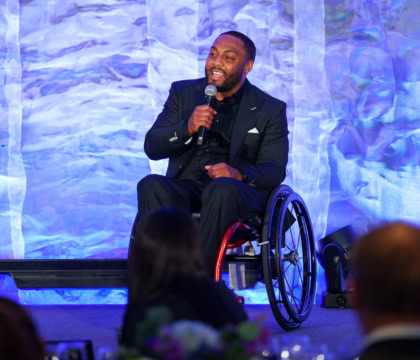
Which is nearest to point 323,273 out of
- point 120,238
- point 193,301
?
point 120,238

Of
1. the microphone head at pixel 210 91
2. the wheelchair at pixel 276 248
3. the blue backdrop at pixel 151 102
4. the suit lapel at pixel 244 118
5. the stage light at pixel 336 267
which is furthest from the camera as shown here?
the blue backdrop at pixel 151 102

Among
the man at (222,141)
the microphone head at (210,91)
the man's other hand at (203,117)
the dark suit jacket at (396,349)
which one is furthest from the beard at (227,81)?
the dark suit jacket at (396,349)

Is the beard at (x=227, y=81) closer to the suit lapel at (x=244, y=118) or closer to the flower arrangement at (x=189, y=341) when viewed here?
the suit lapel at (x=244, y=118)

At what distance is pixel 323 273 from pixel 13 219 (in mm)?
1749

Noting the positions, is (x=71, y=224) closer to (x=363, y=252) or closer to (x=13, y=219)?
(x=13, y=219)

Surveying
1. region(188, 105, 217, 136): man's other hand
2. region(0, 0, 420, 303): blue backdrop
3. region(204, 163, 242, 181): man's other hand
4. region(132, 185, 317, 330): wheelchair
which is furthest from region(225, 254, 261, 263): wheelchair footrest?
region(0, 0, 420, 303): blue backdrop

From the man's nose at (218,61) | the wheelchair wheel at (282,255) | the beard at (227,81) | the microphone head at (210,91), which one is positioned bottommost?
the wheelchair wheel at (282,255)

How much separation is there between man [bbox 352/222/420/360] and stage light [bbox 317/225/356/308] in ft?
9.56

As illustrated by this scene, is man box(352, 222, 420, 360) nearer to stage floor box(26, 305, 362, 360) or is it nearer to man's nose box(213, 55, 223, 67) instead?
stage floor box(26, 305, 362, 360)

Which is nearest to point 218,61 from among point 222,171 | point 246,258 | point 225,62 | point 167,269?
point 225,62

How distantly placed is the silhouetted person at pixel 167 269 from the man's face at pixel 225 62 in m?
1.83

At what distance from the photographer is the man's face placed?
10.3ft

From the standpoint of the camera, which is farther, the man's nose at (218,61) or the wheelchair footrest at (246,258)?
the man's nose at (218,61)

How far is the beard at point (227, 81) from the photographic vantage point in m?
3.15
